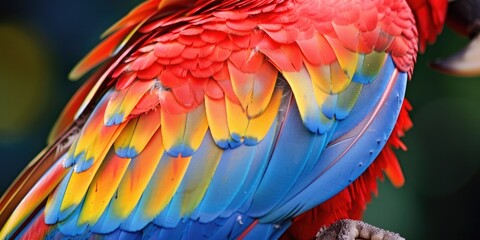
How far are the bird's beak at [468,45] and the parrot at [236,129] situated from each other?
0.19m

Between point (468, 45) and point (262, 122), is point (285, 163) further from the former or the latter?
point (468, 45)

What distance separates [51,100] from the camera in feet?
7.34

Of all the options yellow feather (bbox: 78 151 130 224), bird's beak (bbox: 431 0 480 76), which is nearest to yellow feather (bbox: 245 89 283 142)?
yellow feather (bbox: 78 151 130 224)

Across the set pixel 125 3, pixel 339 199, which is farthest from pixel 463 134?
pixel 339 199

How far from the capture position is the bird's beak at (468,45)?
47.1 inches

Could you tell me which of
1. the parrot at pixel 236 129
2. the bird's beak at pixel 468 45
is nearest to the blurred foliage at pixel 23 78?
the parrot at pixel 236 129

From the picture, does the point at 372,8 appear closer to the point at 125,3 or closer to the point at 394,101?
the point at 394,101

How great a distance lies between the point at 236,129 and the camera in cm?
99

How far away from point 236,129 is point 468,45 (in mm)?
460

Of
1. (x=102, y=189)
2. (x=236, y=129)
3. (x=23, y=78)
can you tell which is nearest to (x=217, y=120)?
(x=236, y=129)

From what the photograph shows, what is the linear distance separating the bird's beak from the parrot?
7.3 inches

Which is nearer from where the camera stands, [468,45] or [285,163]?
[285,163]

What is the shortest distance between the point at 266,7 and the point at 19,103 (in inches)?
53.9

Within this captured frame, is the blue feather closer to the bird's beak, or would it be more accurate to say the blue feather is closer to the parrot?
the parrot
